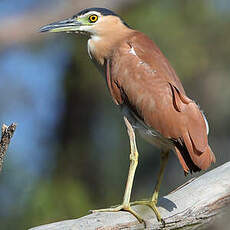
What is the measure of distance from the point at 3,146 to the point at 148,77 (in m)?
1.14

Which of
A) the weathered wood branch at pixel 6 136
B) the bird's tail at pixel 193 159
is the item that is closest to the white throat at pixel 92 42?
the bird's tail at pixel 193 159

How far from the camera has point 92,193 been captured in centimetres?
717

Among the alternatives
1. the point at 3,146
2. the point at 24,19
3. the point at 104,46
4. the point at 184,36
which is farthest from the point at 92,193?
the point at 3,146

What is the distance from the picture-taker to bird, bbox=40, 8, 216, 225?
3.05 meters

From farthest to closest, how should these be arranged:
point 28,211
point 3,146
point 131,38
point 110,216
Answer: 1. point 28,211
2. point 131,38
3. point 110,216
4. point 3,146

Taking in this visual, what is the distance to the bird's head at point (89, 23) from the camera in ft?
11.5

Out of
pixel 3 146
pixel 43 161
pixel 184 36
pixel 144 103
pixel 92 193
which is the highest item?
pixel 3 146

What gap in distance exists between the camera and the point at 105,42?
138 inches

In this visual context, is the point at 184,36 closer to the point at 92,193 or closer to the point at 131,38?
the point at 92,193

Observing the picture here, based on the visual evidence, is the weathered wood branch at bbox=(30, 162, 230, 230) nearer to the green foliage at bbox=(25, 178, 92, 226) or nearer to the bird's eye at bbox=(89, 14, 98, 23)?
the bird's eye at bbox=(89, 14, 98, 23)

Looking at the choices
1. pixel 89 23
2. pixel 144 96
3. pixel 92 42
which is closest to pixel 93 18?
pixel 89 23

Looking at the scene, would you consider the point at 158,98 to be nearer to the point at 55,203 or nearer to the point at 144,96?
the point at 144,96

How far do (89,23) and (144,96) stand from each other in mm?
641

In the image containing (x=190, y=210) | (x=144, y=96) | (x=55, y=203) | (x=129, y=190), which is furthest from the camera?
(x=55, y=203)
